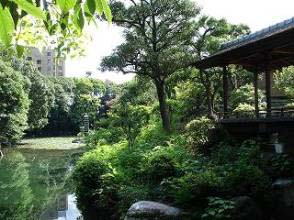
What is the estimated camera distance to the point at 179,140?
18812 mm

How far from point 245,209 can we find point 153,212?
205cm

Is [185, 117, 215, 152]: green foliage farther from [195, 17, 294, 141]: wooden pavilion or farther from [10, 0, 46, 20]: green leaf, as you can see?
[10, 0, 46, 20]: green leaf

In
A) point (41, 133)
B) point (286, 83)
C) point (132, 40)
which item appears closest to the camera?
point (132, 40)

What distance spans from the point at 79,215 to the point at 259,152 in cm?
848

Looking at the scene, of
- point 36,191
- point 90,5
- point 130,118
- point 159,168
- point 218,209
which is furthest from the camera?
point 130,118

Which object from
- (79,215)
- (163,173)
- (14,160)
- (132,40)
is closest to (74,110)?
(14,160)

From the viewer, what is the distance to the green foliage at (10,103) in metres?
44.7

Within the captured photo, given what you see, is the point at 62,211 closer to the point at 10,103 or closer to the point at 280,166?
the point at 280,166

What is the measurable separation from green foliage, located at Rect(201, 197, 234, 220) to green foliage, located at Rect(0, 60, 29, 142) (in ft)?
124

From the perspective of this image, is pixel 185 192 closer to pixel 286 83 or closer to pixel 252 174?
pixel 252 174

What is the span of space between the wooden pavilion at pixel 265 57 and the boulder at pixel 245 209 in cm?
430

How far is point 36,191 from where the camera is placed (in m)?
23.8

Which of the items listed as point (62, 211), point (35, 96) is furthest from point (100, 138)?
point (35, 96)

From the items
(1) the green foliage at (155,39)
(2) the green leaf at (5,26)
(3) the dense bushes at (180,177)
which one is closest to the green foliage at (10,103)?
(1) the green foliage at (155,39)
